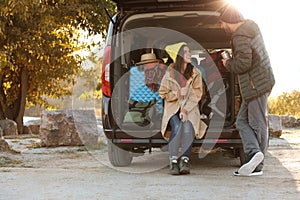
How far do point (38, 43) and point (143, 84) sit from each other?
871 cm

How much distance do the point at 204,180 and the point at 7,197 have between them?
181 centimetres

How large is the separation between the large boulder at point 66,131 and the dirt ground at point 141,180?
196 cm

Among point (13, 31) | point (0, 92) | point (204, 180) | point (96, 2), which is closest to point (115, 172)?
point (204, 180)

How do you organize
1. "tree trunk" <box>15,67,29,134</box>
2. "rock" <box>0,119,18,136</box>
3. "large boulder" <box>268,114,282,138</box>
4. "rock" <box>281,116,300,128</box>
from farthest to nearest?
"tree trunk" <box>15,67,29,134</box>, "rock" <box>281,116,300,128</box>, "rock" <box>0,119,18,136</box>, "large boulder" <box>268,114,282,138</box>

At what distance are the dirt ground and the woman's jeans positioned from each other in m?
Answer: 0.26

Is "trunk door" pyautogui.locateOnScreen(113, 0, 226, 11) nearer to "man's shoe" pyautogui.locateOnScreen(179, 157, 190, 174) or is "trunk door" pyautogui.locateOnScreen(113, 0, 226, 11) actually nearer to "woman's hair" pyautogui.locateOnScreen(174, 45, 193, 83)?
"woman's hair" pyautogui.locateOnScreen(174, 45, 193, 83)

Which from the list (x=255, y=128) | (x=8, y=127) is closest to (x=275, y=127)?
(x=255, y=128)

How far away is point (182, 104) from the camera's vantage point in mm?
6180

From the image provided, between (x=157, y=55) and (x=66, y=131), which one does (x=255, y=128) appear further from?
(x=66, y=131)

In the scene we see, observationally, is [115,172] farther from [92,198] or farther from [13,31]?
[13,31]

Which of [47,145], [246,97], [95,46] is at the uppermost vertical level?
[95,46]

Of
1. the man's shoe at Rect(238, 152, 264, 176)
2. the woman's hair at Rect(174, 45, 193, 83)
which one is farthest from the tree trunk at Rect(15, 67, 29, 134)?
the man's shoe at Rect(238, 152, 264, 176)

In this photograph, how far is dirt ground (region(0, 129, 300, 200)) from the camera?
15.0 ft

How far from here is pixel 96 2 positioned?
14164 millimetres
